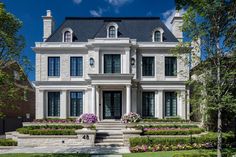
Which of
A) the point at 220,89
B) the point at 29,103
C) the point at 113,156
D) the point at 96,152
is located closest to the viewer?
the point at 220,89

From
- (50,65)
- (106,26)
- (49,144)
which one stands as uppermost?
(106,26)

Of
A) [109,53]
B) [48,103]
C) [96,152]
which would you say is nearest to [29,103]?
[48,103]

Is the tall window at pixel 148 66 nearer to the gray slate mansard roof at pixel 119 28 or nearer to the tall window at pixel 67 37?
the gray slate mansard roof at pixel 119 28

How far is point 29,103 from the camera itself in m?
34.7

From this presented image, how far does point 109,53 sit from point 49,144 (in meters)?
10.5

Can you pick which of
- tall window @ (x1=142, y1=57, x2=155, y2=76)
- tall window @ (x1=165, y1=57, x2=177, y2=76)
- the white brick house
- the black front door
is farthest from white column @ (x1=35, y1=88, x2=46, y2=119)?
tall window @ (x1=165, y1=57, x2=177, y2=76)

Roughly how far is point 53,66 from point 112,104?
7.15m

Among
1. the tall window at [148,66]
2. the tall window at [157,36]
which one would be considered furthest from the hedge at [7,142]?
the tall window at [157,36]

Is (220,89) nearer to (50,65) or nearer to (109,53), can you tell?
(109,53)

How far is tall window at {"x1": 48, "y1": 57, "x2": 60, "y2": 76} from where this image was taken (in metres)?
25.2

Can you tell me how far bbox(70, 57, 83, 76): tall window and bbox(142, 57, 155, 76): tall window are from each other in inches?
251

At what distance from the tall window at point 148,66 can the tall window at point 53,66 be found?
8.71 m

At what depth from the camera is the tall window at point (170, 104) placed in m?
24.9

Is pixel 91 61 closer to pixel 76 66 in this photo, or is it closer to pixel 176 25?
pixel 76 66
